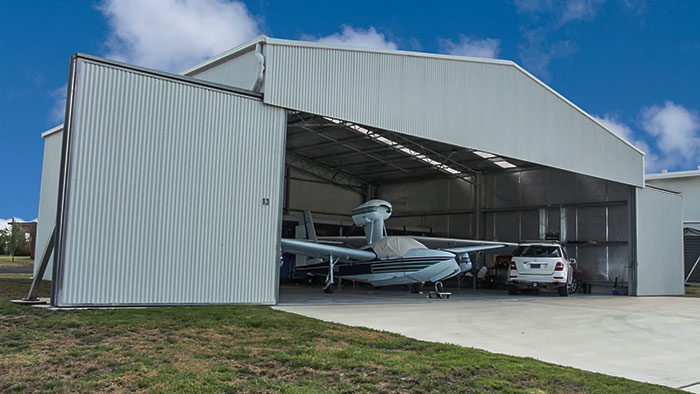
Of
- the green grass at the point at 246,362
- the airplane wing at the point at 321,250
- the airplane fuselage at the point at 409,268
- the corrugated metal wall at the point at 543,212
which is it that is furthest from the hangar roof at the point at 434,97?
the green grass at the point at 246,362

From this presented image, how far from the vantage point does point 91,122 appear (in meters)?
9.79

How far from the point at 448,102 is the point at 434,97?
57 cm

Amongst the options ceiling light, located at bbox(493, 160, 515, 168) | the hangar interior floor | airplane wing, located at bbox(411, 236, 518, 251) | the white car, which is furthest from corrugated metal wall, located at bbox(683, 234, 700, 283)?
the white car

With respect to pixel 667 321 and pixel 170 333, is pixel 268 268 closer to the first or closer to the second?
pixel 170 333

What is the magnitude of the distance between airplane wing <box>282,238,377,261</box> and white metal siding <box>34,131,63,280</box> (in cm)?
1041

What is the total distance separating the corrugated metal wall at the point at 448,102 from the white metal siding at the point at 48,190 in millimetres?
12450

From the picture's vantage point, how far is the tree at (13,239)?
45781 mm

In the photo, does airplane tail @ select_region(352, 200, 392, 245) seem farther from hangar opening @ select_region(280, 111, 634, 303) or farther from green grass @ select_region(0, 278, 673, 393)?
green grass @ select_region(0, 278, 673, 393)

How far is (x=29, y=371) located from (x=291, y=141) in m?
19.0

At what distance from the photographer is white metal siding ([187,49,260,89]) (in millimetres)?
12055

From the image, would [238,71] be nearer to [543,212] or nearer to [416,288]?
[416,288]

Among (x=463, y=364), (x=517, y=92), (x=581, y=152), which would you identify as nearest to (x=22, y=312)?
(x=463, y=364)

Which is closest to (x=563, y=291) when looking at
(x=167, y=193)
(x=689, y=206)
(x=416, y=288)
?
(x=416, y=288)

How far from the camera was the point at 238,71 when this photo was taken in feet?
41.7
